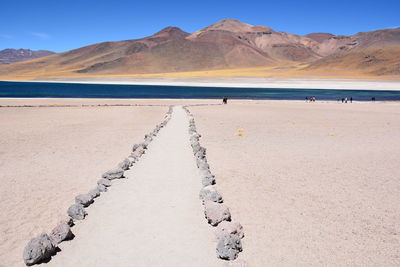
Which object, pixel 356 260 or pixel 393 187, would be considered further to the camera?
pixel 393 187

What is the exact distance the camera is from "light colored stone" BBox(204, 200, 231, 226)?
634 centimetres

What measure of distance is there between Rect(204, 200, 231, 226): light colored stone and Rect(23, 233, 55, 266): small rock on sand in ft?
9.28

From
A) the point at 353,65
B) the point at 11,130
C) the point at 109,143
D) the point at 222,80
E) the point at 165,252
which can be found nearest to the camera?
the point at 165,252

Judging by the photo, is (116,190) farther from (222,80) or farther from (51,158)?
(222,80)

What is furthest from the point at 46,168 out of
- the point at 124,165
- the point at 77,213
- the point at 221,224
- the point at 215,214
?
the point at 221,224

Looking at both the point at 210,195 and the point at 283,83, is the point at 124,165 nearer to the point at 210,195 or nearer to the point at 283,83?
the point at 210,195

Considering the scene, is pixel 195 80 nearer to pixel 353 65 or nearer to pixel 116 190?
pixel 353 65

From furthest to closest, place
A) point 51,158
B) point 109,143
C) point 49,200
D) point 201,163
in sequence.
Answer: point 109,143
point 51,158
point 201,163
point 49,200

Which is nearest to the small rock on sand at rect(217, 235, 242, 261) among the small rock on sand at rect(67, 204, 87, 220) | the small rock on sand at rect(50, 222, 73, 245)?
A: the small rock on sand at rect(50, 222, 73, 245)

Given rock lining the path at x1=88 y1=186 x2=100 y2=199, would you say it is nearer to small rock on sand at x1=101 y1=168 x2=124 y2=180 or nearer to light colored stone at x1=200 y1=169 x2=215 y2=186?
small rock on sand at x1=101 y1=168 x2=124 y2=180

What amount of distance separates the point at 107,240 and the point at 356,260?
13.9 feet

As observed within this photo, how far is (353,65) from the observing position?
Answer: 144 m

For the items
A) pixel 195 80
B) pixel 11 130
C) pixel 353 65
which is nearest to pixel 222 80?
pixel 195 80

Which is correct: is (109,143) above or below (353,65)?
below
